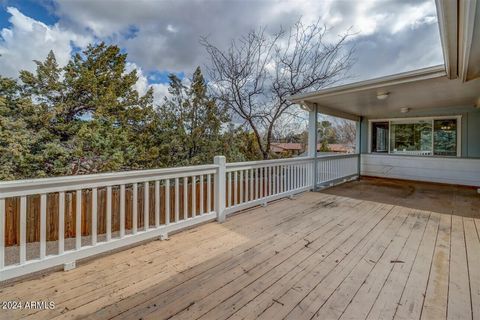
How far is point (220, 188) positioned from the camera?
11.6 feet

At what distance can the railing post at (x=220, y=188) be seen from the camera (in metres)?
3.53

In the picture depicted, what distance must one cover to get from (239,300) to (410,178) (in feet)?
26.4

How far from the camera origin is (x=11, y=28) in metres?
6.59

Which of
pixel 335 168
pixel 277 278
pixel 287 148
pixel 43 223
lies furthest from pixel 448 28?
pixel 287 148

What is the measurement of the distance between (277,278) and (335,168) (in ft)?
17.7

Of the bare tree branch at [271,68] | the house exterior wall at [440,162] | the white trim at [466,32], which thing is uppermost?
the bare tree branch at [271,68]

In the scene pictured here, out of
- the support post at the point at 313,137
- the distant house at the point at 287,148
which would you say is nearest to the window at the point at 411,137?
the support post at the point at 313,137

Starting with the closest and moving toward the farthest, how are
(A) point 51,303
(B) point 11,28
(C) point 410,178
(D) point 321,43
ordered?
(A) point 51,303 < (B) point 11,28 < (C) point 410,178 < (D) point 321,43

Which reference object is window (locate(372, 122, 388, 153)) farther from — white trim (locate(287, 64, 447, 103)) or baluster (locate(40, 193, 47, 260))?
baluster (locate(40, 193, 47, 260))

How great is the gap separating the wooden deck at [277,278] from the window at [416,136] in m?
4.88

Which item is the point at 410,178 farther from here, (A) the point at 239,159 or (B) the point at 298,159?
(A) the point at 239,159

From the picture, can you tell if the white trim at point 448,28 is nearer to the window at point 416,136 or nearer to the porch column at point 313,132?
the porch column at point 313,132

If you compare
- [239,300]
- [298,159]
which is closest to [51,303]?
[239,300]

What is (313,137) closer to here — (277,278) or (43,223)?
(277,278)
